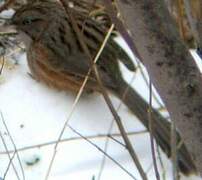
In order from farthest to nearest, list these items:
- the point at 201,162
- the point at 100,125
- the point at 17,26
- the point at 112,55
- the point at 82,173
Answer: the point at 17,26 < the point at 112,55 < the point at 100,125 < the point at 82,173 < the point at 201,162

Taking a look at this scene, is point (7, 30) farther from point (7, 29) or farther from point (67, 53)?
point (67, 53)

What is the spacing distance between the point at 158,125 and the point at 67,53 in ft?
2.54

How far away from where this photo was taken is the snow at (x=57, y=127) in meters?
2.77

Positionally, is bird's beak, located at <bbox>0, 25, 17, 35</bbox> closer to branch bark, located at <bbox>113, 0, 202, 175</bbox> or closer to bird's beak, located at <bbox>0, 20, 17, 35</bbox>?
bird's beak, located at <bbox>0, 20, 17, 35</bbox>

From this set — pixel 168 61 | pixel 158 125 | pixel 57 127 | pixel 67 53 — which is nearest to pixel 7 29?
pixel 67 53

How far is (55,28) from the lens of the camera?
346 cm

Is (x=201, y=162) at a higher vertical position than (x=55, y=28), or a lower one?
higher

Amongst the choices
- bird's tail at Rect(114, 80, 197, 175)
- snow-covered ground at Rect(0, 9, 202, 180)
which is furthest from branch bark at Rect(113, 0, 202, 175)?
snow-covered ground at Rect(0, 9, 202, 180)

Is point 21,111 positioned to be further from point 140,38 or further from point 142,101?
point 140,38

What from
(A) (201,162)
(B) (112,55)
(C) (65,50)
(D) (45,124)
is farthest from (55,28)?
(A) (201,162)

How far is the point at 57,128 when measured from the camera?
3.03 meters

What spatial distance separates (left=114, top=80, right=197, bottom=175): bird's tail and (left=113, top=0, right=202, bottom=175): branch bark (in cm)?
126

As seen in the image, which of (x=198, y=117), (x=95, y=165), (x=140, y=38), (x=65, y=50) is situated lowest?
(x=95, y=165)

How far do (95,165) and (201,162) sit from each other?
133 cm
